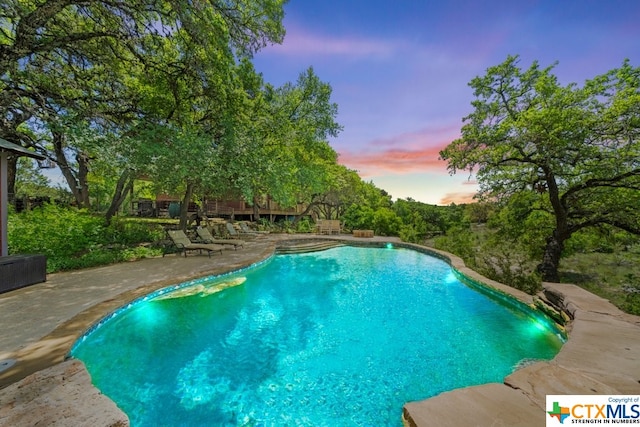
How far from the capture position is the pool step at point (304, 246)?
1365 cm

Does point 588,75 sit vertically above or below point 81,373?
above

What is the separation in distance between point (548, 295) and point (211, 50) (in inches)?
450

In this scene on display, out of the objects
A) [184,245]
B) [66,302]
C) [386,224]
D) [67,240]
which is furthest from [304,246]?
[66,302]

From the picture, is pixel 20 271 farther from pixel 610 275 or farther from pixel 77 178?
pixel 610 275

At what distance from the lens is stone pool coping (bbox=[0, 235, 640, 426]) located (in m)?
2.21

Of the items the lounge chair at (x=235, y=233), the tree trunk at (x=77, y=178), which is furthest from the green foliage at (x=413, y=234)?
the tree trunk at (x=77, y=178)

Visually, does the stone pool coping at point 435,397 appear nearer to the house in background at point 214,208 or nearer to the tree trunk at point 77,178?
the tree trunk at point 77,178

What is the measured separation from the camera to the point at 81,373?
9.12ft

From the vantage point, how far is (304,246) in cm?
1433

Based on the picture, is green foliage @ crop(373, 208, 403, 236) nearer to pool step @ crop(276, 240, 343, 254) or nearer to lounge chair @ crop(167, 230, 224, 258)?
pool step @ crop(276, 240, 343, 254)

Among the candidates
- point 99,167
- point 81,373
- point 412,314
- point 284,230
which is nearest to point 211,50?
point 99,167

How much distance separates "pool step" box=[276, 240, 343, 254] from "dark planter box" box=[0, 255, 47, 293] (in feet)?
28.3

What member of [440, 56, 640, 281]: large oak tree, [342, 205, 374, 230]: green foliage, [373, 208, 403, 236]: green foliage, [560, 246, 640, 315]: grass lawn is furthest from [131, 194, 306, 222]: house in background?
[560, 246, 640, 315]: grass lawn

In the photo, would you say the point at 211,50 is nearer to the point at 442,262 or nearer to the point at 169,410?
the point at 169,410
